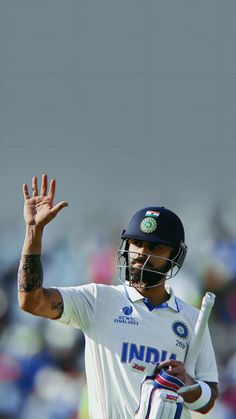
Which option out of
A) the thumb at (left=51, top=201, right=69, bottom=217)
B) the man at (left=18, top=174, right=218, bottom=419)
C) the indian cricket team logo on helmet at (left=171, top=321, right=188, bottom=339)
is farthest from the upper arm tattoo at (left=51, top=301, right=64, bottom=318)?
the indian cricket team logo on helmet at (left=171, top=321, right=188, bottom=339)

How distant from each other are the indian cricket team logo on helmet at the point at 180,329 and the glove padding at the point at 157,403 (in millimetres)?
365

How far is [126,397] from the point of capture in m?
2.98

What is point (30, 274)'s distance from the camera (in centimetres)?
293

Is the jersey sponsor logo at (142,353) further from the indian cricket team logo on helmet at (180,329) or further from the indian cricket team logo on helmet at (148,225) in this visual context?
the indian cricket team logo on helmet at (148,225)

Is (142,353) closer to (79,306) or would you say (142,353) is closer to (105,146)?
(79,306)

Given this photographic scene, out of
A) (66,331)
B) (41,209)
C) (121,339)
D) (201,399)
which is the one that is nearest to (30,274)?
(41,209)

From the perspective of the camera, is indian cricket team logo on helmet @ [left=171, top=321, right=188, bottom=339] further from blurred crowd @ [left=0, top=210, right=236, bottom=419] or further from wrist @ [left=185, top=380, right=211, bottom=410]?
blurred crowd @ [left=0, top=210, right=236, bottom=419]

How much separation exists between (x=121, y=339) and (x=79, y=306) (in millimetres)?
194

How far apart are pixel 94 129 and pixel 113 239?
32.5 inches

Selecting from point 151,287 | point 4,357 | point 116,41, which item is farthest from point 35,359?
point 151,287

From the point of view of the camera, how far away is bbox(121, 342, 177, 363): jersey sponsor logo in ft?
9.90

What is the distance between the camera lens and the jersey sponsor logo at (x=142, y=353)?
3.02 metres

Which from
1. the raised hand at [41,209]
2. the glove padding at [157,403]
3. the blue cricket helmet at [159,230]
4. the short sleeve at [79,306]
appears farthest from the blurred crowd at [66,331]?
the glove padding at [157,403]

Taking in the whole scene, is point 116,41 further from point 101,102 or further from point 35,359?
point 35,359
